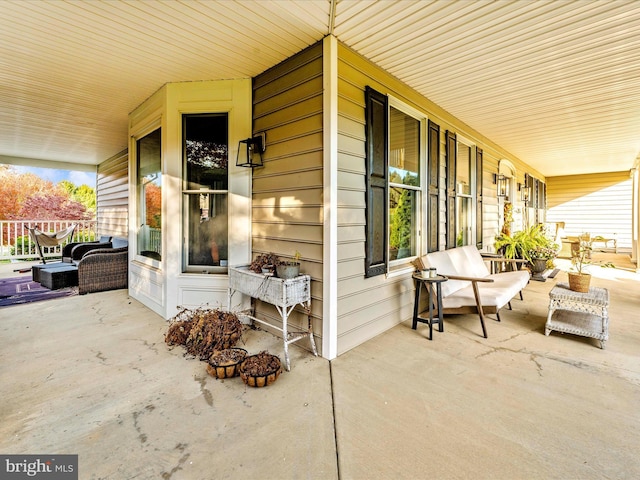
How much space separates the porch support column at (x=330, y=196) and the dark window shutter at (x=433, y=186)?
196 cm

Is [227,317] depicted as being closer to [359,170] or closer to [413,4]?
[359,170]

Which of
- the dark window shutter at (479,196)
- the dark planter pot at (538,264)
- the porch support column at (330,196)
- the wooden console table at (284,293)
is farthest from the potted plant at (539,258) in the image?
the wooden console table at (284,293)

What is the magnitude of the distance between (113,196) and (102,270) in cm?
398

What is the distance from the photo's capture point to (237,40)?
9.14ft

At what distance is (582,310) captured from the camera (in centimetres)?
316

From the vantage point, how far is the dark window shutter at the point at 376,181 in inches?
122

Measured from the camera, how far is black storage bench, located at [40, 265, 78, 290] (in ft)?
16.9

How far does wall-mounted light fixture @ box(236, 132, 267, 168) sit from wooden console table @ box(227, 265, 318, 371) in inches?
47.7

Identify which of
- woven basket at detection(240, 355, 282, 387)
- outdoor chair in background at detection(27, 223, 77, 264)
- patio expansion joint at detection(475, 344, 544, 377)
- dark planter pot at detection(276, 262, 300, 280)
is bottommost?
patio expansion joint at detection(475, 344, 544, 377)

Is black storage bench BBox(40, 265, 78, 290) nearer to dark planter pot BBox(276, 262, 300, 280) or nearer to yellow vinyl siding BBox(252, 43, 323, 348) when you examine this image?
yellow vinyl siding BBox(252, 43, 323, 348)

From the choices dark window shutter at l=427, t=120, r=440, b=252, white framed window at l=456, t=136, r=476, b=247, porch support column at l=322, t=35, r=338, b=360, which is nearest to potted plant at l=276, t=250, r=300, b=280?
porch support column at l=322, t=35, r=338, b=360

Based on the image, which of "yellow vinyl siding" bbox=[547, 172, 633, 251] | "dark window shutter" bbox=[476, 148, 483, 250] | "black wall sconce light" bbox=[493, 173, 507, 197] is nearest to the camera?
"dark window shutter" bbox=[476, 148, 483, 250]

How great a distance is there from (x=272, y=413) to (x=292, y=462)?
1.42ft

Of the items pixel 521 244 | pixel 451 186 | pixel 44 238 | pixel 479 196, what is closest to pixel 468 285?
pixel 451 186
